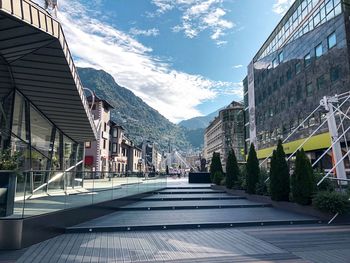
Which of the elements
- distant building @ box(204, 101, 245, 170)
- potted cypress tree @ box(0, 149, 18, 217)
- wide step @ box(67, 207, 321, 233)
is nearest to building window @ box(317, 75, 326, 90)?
wide step @ box(67, 207, 321, 233)

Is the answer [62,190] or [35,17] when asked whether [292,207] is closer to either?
[62,190]

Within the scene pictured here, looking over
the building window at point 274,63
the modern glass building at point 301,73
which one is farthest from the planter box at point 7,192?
the building window at point 274,63

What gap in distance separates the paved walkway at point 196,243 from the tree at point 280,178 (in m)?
2.45

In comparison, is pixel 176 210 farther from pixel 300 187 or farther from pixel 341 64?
pixel 341 64

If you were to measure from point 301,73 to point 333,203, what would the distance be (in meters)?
26.4

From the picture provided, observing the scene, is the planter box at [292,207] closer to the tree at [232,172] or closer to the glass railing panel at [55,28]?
the tree at [232,172]

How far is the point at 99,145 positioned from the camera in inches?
1964

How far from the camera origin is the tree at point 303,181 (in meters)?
11.4

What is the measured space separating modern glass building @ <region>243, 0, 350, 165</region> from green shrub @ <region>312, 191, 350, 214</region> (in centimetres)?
1752

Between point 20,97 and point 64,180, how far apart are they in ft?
18.9

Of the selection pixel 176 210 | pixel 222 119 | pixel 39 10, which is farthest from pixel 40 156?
pixel 222 119

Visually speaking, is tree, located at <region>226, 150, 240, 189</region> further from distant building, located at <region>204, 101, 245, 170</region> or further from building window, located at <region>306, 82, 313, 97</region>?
distant building, located at <region>204, 101, 245, 170</region>

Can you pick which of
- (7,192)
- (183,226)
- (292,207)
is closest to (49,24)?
(7,192)

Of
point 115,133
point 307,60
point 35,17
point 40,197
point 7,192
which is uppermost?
point 307,60
